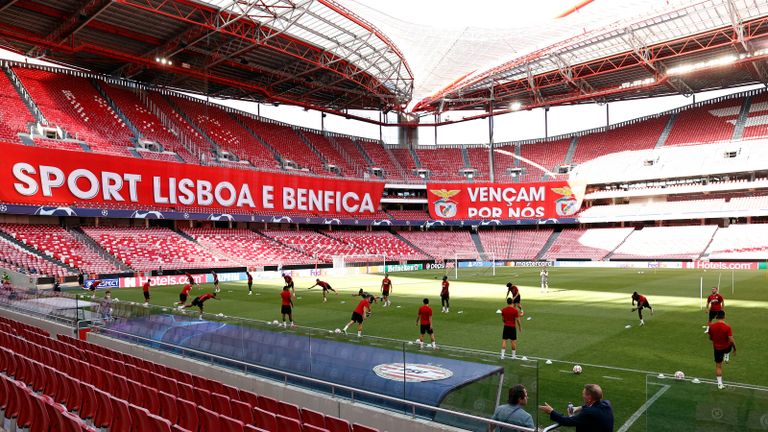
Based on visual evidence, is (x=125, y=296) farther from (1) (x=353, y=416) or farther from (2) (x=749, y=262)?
(2) (x=749, y=262)

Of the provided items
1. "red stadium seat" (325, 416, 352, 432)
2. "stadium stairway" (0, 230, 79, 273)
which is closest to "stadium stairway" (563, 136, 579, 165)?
"stadium stairway" (0, 230, 79, 273)

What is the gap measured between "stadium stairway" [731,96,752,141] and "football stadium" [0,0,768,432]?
38cm

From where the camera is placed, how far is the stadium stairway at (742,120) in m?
58.5

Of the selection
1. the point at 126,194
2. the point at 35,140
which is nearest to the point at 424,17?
the point at 126,194

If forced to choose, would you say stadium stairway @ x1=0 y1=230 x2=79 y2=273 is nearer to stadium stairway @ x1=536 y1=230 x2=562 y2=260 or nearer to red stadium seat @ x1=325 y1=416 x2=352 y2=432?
red stadium seat @ x1=325 y1=416 x2=352 y2=432

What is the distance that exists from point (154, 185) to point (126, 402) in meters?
42.9

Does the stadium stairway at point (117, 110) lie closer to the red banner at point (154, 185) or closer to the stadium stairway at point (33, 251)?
the red banner at point (154, 185)

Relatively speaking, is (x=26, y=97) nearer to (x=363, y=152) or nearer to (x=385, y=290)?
(x=385, y=290)

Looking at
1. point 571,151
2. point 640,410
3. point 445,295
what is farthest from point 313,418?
point 571,151

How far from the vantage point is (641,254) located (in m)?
55.2

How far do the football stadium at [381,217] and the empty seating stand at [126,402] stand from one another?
0.06 meters

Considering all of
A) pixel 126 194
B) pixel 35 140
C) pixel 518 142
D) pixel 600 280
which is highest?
pixel 518 142

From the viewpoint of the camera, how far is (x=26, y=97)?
44.3 m

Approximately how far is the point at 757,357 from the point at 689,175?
52.4 meters
